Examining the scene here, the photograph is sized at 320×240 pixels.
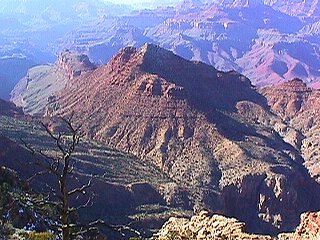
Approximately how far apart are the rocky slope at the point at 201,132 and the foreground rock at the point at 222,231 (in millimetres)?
45554

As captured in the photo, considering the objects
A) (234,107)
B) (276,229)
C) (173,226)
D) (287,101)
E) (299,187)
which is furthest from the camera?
(287,101)

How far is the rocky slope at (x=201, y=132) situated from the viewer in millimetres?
103250

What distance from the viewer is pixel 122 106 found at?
132500 mm

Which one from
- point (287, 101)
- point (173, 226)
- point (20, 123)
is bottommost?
point (173, 226)

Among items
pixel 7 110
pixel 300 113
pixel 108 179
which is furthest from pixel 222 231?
pixel 300 113

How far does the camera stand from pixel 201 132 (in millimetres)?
Result: 119875

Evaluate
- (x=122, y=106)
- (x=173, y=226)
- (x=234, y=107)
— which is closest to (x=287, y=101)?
(x=234, y=107)

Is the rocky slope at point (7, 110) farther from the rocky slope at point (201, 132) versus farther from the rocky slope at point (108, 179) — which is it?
the rocky slope at point (201, 132)

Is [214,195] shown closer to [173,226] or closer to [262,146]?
[262,146]

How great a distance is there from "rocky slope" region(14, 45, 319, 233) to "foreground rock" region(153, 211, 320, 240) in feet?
149

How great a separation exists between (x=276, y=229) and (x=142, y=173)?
26.2 m

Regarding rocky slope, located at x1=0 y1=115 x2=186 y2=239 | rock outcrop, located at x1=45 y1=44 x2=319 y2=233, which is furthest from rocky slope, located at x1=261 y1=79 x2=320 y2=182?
rocky slope, located at x1=0 y1=115 x2=186 y2=239

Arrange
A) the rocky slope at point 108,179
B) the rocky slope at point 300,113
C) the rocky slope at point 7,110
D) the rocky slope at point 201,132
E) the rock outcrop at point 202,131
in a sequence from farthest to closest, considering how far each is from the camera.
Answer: the rocky slope at point 300,113, the rocky slope at point 7,110, the rock outcrop at point 202,131, the rocky slope at point 201,132, the rocky slope at point 108,179

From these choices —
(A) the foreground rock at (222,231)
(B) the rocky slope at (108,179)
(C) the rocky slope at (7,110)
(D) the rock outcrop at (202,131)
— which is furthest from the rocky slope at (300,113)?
(A) the foreground rock at (222,231)
